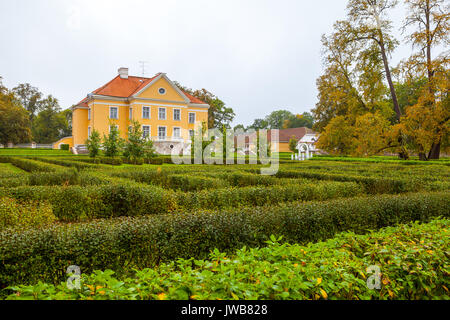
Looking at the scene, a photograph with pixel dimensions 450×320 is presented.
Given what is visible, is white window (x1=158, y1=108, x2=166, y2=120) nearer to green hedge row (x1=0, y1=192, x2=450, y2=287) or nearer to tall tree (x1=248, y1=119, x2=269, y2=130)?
green hedge row (x1=0, y1=192, x2=450, y2=287)

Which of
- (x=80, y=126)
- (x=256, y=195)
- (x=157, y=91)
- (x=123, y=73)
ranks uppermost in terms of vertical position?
(x=123, y=73)

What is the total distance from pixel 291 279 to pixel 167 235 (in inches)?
86.8

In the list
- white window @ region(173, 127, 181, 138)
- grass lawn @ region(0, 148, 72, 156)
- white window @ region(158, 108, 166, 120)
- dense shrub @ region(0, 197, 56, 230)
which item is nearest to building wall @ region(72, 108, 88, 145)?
grass lawn @ region(0, 148, 72, 156)

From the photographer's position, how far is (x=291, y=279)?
240cm

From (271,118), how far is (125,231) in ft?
328

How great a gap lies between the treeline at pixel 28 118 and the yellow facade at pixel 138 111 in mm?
11585

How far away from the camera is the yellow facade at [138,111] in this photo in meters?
36.5

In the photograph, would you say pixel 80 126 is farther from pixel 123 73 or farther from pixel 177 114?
pixel 177 114

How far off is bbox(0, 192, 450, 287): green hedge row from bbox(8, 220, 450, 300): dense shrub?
3.19 ft

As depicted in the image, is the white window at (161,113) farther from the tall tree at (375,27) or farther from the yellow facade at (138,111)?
the tall tree at (375,27)

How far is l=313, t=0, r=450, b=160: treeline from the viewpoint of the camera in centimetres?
1750

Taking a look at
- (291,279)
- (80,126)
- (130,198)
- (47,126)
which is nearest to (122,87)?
(80,126)
